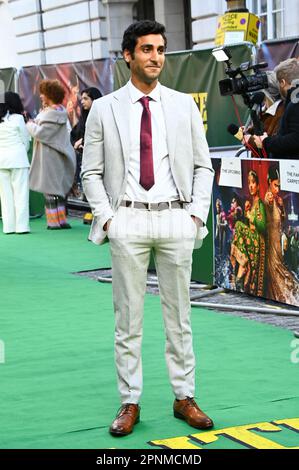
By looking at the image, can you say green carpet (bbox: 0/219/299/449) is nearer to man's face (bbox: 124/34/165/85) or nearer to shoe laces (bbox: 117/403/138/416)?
shoe laces (bbox: 117/403/138/416)

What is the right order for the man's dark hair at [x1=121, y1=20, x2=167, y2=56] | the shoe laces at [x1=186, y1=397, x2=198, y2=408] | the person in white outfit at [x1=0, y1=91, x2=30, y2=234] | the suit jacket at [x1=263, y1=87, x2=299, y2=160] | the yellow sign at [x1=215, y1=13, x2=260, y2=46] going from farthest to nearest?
the person in white outfit at [x1=0, y1=91, x2=30, y2=234]
the yellow sign at [x1=215, y1=13, x2=260, y2=46]
the suit jacket at [x1=263, y1=87, x2=299, y2=160]
the shoe laces at [x1=186, y1=397, x2=198, y2=408]
the man's dark hair at [x1=121, y1=20, x2=167, y2=56]

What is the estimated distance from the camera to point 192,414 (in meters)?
5.85

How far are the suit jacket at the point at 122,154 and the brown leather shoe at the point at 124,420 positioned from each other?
0.90 metres

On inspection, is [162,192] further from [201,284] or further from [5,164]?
[5,164]

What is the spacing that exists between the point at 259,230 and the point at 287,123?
3.11 ft

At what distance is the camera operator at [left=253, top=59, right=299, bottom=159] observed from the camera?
880 centimetres

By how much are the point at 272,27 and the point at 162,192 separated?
15.3 metres

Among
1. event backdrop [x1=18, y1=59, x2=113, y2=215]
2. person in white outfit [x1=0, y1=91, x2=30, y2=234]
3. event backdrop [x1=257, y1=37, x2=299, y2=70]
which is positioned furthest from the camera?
event backdrop [x1=18, y1=59, x2=113, y2=215]

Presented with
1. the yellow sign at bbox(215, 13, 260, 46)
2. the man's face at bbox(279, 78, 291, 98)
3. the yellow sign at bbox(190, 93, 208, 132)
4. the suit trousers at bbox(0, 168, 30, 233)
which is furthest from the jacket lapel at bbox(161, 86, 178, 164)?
the suit trousers at bbox(0, 168, 30, 233)

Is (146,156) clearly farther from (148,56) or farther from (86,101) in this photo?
(86,101)

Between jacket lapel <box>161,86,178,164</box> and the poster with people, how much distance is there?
9.51ft

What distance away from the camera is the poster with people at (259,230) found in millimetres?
8805

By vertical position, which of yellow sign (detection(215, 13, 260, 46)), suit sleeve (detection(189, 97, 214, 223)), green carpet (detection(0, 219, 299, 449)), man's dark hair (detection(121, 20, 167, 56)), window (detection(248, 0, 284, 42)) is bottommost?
green carpet (detection(0, 219, 299, 449))

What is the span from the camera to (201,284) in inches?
404
